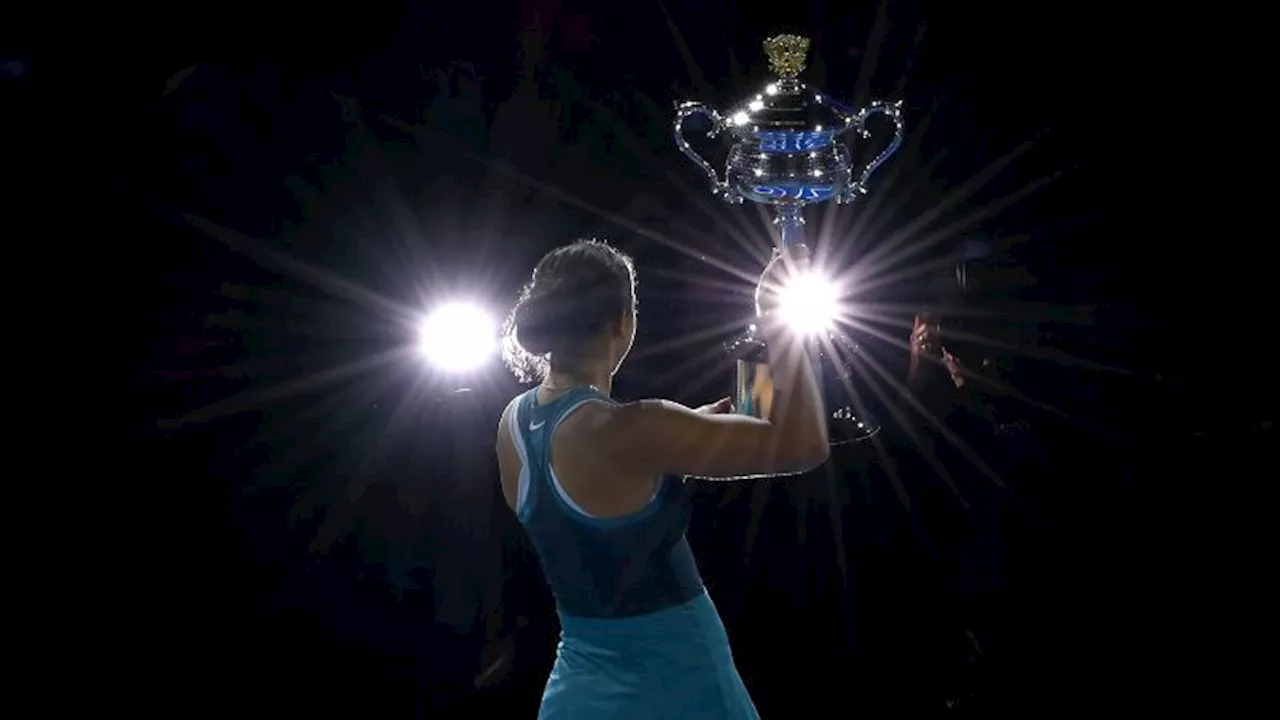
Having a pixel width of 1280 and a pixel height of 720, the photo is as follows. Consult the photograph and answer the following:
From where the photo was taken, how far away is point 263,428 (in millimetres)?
2477

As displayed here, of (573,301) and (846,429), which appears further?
(846,429)

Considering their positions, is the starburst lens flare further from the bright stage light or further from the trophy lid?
the bright stage light

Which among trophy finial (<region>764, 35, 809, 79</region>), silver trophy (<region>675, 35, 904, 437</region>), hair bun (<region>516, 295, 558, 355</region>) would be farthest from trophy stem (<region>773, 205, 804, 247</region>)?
hair bun (<region>516, 295, 558, 355</region>)

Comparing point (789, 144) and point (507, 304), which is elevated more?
point (507, 304)

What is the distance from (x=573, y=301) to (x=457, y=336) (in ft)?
5.06

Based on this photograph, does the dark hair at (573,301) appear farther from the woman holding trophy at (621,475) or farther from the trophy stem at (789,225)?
the trophy stem at (789,225)

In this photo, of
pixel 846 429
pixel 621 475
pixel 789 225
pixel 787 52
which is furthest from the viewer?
pixel 787 52

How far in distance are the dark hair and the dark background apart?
112 cm

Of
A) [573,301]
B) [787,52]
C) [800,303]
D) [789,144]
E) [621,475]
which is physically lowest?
[621,475]

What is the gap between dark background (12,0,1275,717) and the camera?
2191 millimetres

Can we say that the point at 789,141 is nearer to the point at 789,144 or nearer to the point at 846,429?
the point at 789,144

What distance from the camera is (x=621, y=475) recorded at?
1306mm

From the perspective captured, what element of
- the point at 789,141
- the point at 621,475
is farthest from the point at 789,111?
the point at 621,475

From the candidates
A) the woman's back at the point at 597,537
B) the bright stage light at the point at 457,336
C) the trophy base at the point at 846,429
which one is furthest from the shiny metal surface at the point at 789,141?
the bright stage light at the point at 457,336
